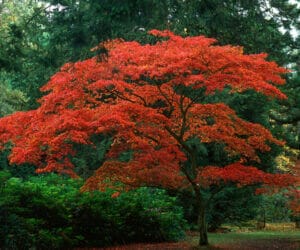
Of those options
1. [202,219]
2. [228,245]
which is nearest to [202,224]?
[202,219]

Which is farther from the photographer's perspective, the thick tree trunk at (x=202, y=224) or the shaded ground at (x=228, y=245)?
the shaded ground at (x=228, y=245)

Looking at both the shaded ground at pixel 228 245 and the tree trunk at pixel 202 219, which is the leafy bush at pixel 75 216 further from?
the tree trunk at pixel 202 219

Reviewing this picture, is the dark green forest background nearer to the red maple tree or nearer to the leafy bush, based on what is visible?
the leafy bush

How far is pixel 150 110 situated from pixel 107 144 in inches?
253

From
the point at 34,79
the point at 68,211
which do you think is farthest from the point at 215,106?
the point at 34,79

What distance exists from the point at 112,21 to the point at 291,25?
8.74 m

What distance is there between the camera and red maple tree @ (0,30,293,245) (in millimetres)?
8820

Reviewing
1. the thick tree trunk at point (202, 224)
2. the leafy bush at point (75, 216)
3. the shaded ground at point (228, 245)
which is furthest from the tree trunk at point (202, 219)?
the leafy bush at point (75, 216)

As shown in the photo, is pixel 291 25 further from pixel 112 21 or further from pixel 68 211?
pixel 68 211

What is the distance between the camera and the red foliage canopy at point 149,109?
8816 millimetres

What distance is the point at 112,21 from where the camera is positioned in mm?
13719

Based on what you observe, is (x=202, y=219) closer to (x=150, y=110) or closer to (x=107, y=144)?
(x=150, y=110)

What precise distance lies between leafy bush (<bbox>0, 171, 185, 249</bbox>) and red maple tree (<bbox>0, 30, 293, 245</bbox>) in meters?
0.81

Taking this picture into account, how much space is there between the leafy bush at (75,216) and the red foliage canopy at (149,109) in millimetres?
847
